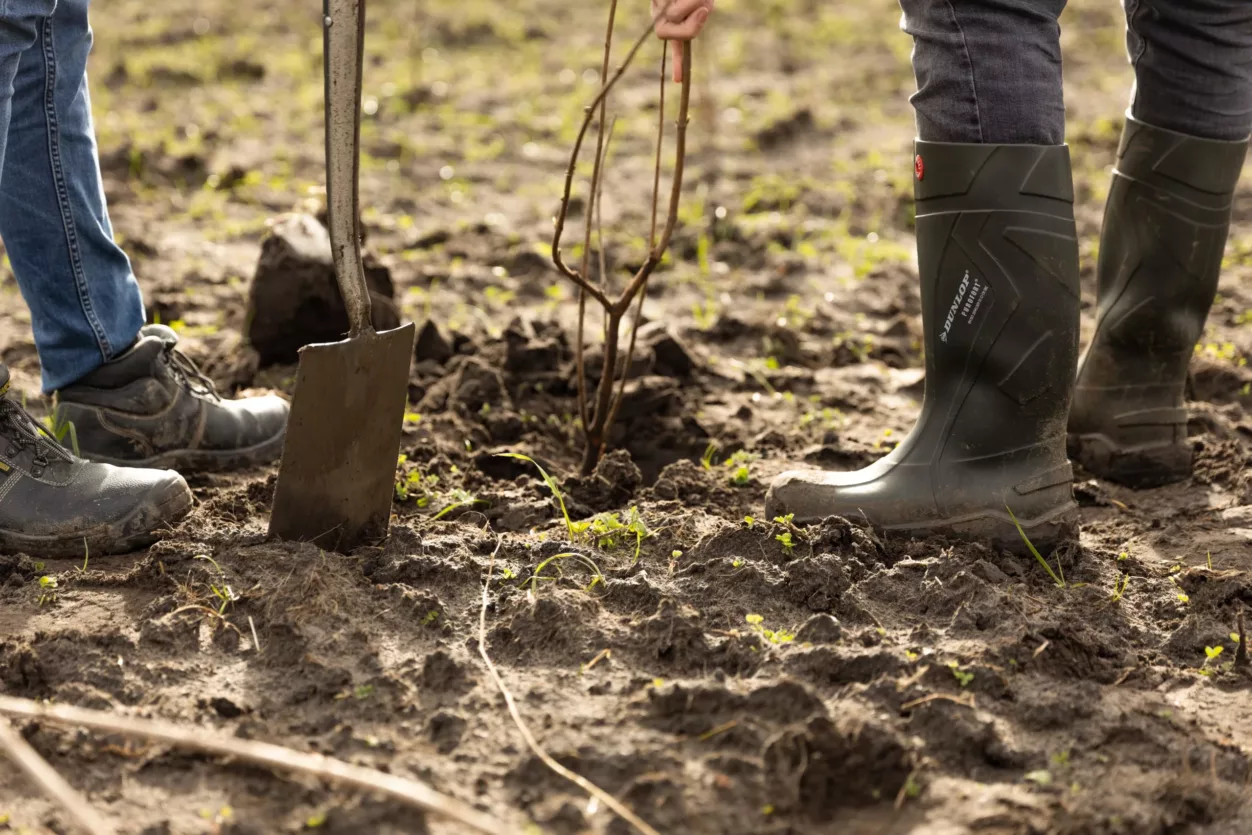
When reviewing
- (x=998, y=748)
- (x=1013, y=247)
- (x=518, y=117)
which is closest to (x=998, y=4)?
(x=1013, y=247)

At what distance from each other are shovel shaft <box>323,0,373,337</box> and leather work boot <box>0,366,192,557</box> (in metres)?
0.59

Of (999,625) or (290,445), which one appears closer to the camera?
(999,625)

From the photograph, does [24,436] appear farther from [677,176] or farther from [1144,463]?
[1144,463]

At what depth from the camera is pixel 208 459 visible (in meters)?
2.95

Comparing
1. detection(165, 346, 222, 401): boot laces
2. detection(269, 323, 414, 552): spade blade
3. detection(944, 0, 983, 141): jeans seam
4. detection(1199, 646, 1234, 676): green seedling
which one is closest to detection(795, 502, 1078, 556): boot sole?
detection(1199, 646, 1234, 676): green seedling

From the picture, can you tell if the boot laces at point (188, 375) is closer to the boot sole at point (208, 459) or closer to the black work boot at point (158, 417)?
the black work boot at point (158, 417)

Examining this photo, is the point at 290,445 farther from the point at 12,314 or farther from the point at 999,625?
the point at 12,314

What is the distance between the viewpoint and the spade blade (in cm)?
230

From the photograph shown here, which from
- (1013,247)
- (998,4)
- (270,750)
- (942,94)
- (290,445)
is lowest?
(270,750)

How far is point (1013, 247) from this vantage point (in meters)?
2.36

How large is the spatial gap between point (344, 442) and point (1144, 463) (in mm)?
1778

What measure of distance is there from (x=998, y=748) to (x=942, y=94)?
45.9 inches

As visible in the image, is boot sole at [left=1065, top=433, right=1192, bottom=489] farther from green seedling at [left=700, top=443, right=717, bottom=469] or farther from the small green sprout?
green seedling at [left=700, top=443, right=717, bottom=469]

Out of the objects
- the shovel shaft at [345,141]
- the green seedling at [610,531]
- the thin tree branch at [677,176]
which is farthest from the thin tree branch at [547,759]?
the thin tree branch at [677,176]
